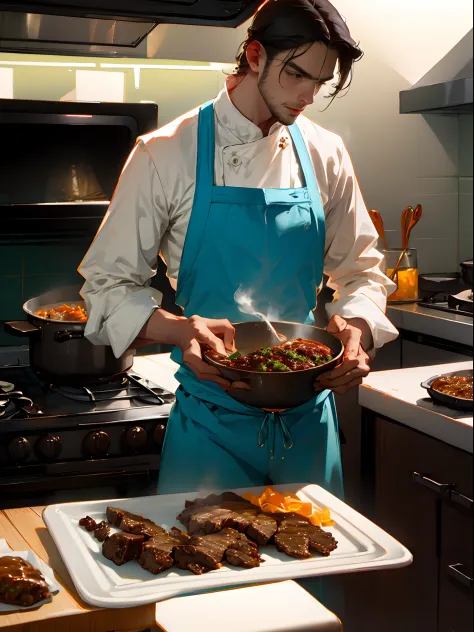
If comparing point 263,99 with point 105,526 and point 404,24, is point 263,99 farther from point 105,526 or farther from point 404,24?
point 404,24

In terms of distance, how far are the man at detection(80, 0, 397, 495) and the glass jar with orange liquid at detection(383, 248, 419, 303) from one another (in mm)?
891

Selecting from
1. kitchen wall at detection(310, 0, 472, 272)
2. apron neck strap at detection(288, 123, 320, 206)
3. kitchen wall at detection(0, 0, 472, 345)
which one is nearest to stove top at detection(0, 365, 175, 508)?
kitchen wall at detection(0, 0, 472, 345)

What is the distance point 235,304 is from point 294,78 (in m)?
0.35

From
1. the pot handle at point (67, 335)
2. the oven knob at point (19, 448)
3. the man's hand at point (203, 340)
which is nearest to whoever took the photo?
the man's hand at point (203, 340)

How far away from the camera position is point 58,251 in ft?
6.98

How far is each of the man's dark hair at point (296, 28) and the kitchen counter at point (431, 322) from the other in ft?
3.30

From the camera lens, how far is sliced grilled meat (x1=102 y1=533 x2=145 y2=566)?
0.97m

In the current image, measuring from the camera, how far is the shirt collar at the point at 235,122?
1395 mm

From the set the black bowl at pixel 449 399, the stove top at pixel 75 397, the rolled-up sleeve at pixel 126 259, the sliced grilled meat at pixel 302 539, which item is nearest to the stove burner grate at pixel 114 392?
the stove top at pixel 75 397

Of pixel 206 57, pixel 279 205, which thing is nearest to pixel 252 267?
pixel 279 205

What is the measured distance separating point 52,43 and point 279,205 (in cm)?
77

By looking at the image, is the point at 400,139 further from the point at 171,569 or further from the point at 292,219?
the point at 171,569

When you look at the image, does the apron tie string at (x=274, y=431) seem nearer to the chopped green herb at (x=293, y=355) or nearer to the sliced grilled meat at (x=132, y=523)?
the chopped green herb at (x=293, y=355)

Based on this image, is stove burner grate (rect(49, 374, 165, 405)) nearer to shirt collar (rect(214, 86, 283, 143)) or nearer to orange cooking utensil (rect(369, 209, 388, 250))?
shirt collar (rect(214, 86, 283, 143))
